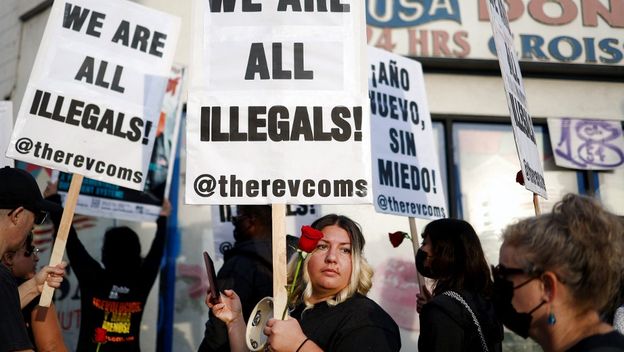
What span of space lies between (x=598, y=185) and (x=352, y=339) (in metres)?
5.42

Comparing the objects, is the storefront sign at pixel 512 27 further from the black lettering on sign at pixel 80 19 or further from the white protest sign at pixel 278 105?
the white protest sign at pixel 278 105

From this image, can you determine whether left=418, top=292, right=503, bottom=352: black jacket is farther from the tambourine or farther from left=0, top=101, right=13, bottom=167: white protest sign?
left=0, top=101, right=13, bottom=167: white protest sign

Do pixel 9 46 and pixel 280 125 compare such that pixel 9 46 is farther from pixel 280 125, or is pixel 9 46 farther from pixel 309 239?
pixel 309 239

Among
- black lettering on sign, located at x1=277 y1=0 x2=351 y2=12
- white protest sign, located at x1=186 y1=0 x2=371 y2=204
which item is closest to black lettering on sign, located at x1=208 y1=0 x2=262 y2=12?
white protest sign, located at x1=186 y1=0 x2=371 y2=204

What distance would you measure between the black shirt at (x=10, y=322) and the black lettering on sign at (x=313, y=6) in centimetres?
188

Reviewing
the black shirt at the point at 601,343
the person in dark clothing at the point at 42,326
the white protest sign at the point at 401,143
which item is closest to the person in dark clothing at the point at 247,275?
the person in dark clothing at the point at 42,326

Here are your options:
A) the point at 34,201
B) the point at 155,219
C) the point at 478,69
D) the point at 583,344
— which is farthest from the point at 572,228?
the point at 478,69

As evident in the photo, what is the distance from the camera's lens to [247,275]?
12.3ft

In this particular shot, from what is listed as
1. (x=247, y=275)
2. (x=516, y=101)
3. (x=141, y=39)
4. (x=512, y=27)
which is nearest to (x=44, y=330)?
(x=247, y=275)

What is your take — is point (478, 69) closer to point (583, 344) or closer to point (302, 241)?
point (302, 241)

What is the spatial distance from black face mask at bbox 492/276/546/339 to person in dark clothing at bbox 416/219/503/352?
0.87 m

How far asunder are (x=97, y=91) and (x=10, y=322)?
6.67 feet

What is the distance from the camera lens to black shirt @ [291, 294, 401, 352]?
2851mm

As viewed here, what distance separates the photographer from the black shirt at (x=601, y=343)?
1894 mm
